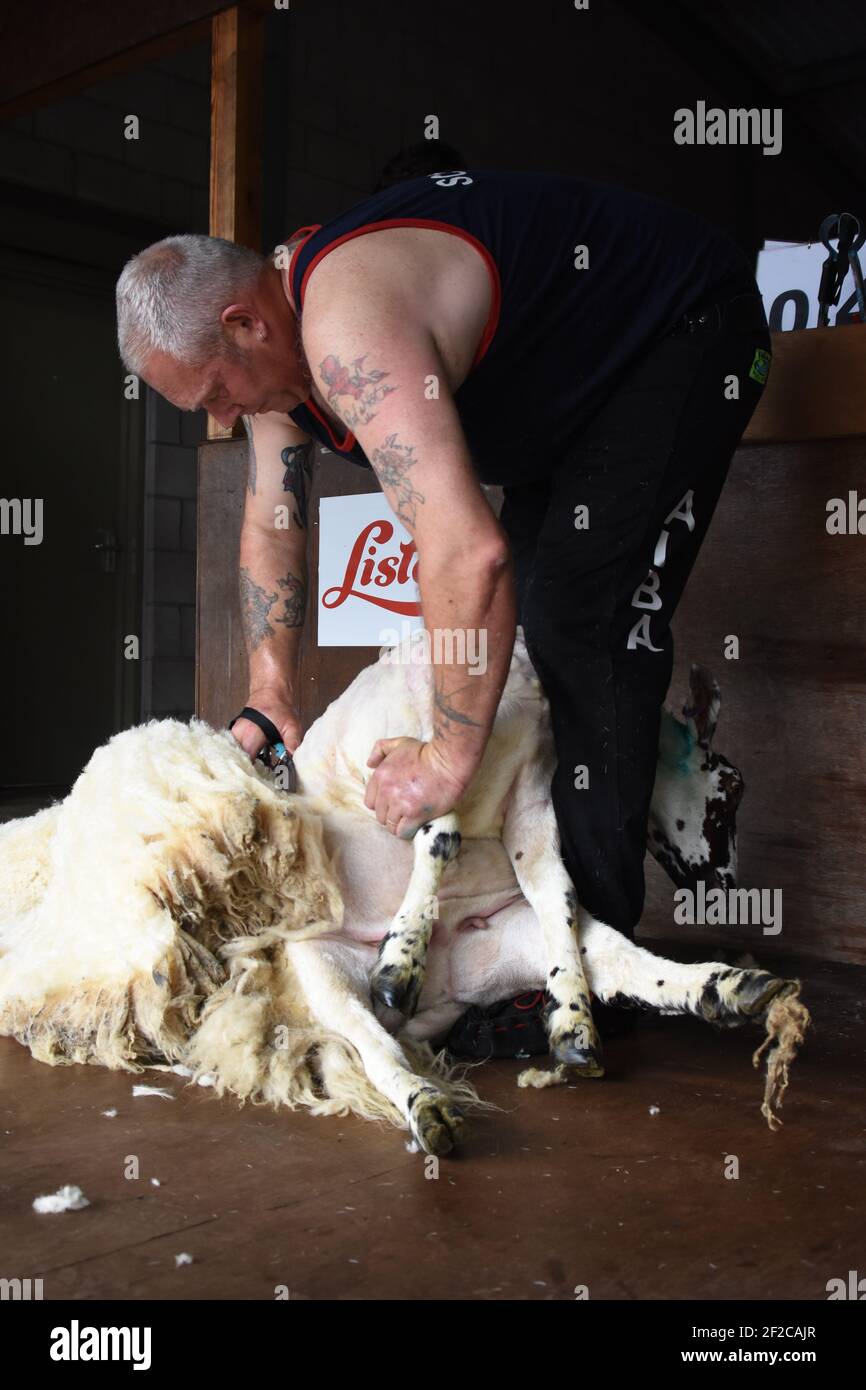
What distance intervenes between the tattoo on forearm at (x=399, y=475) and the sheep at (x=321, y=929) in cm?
37

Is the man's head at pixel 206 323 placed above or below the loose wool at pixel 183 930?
above

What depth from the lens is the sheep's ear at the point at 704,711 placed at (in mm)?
2334

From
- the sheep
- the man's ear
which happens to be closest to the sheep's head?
the sheep

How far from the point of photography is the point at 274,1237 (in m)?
1.37

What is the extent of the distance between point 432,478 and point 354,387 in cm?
18

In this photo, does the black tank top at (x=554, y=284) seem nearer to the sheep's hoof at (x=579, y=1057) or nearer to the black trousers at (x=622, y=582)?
the black trousers at (x=622, y=582)

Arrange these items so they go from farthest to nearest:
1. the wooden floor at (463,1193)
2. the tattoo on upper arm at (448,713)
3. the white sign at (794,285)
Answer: the white sign at (794,285)
the tattoo on upper arm at (448,713)
the wooden floor at (463,1193)

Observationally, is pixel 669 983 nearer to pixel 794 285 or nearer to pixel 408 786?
pixel 408 786

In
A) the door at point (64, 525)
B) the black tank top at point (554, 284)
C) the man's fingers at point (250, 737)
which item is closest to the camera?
the black tank top at point (554, 284)

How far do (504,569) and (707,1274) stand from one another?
36.8 inches

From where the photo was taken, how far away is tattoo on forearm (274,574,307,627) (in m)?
2.70

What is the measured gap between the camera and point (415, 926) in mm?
1990

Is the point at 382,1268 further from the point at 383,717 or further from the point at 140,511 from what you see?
the point at 140,511

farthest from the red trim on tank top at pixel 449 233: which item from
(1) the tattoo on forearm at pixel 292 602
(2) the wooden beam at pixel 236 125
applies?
(2) the wooden beam at pixel 236 125
